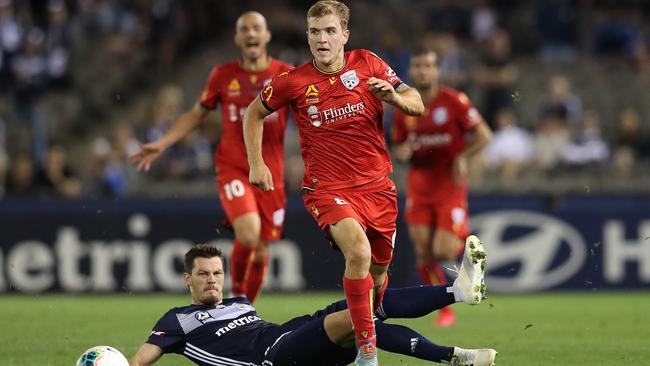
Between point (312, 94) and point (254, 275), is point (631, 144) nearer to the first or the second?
point (254, 275)

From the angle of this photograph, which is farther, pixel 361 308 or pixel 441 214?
pixel 441 214

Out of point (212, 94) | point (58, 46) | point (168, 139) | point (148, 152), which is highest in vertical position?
point (58, 46)

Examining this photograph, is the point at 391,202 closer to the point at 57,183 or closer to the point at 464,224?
the point at 464,224

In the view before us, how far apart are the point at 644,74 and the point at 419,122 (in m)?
9.72

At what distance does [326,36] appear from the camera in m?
8.73

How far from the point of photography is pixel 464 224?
552 inches

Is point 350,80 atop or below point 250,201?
atop

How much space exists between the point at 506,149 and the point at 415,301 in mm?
11364

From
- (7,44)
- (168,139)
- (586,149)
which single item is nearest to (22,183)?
(7,44)

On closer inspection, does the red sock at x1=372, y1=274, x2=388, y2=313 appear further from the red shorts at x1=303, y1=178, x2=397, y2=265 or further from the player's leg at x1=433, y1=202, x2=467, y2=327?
the player's leg at x1=433, y1=202, x2=467, y2=327

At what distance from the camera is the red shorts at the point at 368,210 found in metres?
8.66

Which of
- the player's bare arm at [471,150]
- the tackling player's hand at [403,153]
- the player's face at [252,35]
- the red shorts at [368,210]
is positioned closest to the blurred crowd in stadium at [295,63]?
the player's bare arm at [471,150]

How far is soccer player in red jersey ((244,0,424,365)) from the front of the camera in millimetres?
8758

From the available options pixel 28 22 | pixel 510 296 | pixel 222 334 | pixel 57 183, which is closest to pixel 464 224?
pixel 510 296
